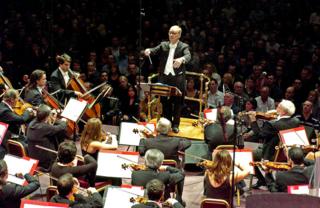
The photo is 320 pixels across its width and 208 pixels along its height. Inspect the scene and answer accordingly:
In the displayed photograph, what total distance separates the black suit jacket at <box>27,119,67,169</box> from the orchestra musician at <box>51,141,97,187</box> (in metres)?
1.29

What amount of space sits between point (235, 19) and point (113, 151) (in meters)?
9.08

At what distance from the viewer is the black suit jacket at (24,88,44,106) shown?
424 inches

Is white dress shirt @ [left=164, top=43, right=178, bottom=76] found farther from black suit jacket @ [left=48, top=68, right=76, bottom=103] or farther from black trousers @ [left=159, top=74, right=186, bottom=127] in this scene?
black suit jacket @ [left=48, top=68, right=76, bottom=103]

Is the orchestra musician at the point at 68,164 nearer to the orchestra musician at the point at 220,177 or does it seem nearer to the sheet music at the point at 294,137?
the orchestra musician at the point at 220,177

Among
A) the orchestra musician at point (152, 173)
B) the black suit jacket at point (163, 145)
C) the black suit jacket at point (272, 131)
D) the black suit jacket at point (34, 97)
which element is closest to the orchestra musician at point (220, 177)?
the orchestra musician at point (152, 173)

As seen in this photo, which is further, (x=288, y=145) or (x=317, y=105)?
(x=317, y=105)

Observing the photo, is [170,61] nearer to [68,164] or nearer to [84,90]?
[84,90]

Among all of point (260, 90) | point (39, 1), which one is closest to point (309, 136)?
point (260, 90)

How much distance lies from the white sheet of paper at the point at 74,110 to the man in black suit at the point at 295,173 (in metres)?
3.00

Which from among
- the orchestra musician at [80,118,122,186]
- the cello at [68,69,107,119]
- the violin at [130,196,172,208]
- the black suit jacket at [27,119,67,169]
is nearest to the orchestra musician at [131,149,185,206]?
the violin at [130,196,172,208]

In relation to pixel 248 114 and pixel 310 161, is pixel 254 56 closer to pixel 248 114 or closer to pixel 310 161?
pixel 248 114

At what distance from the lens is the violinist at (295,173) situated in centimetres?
805

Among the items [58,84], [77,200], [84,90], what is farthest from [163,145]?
[58,84]

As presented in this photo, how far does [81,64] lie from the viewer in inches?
599
